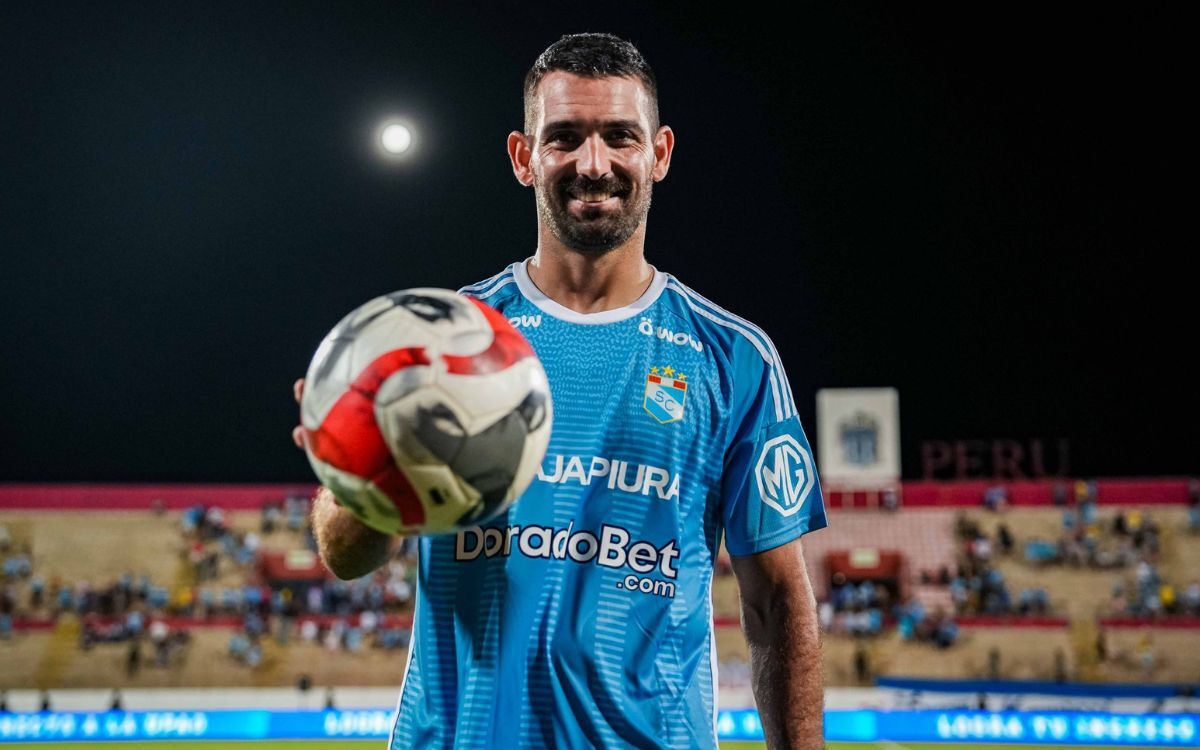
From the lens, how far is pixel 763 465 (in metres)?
3.06

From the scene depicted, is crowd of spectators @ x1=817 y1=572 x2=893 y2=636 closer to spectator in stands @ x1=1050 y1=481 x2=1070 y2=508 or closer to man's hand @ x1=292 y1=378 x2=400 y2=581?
spectator in stands @ x1=1050 y1=481 x2=1070 y2=508

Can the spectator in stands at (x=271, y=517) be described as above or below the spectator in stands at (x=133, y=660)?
above

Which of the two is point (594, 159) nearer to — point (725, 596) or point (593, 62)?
point (593, 62)

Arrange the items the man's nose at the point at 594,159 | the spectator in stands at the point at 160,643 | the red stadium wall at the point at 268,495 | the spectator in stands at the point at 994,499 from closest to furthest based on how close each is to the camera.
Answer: the man's nose at the point at 594,159, the spectator in stands at the point at 160,643, the red stadium wall at the point at 268,495, the spectator in stands at the point at 994,499

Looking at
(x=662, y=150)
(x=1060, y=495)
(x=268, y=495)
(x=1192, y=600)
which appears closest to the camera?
(x=662, y=150)

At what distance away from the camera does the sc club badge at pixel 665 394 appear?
296cm

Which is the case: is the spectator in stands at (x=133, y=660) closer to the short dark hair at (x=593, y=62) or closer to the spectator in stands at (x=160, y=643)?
the spectator in stands at (x=160, y=643)

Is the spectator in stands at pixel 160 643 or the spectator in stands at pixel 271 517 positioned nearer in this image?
the spectator in stands at pixel 160 643

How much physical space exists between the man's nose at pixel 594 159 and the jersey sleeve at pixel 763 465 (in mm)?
605

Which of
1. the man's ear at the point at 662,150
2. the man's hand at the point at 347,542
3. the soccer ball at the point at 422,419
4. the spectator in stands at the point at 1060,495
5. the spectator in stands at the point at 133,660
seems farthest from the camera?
the spectator in stands at the point at 1060,495

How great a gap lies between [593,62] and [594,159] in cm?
28

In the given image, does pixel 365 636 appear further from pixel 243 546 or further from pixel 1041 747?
pixel 1041 747

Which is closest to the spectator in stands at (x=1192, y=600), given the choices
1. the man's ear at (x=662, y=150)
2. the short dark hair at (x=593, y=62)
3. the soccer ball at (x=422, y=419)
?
the man's ear at (x=662, y=150)

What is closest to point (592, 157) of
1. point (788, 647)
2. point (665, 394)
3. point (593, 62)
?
point (593, 62)
